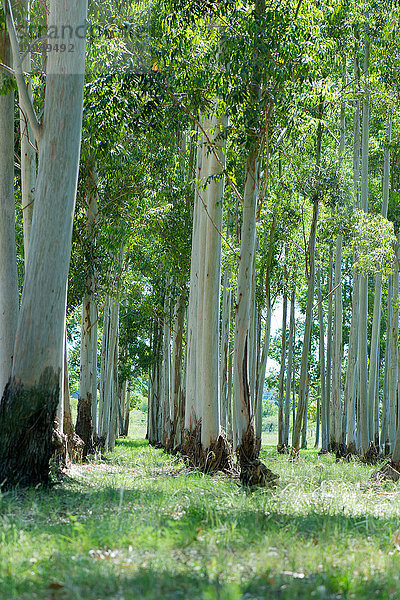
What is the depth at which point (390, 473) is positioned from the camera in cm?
931

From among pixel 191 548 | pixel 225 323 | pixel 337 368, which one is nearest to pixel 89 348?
pixel 225 323

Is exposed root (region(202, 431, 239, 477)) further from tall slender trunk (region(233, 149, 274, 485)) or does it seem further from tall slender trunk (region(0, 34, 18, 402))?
tall slender trunk (region(0, 34, 18, 402))

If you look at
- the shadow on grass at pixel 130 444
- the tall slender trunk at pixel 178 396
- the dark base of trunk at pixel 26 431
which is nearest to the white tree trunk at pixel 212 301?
the dark base of trunk at pixel 26 431

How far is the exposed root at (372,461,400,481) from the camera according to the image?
9.23 metres

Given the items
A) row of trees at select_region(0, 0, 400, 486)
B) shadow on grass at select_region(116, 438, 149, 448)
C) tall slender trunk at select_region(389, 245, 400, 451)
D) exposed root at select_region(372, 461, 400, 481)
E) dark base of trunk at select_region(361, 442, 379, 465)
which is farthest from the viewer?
shadow on grass at select_region(116, 438, 149, 448)

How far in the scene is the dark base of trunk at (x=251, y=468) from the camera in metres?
7.85

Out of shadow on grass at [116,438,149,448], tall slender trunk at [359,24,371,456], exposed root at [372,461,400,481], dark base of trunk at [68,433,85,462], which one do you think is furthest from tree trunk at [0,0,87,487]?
shadow on grass at [116,438,149,448]

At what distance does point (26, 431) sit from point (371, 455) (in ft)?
35.4

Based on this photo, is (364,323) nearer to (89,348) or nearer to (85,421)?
(89,348)

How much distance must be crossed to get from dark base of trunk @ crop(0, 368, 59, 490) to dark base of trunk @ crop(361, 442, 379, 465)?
10.3 m

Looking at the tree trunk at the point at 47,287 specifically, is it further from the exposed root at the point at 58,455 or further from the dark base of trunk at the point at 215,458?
the dark base of trunk at the point at 215,458

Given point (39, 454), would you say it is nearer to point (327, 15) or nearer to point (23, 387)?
point (23, 387)

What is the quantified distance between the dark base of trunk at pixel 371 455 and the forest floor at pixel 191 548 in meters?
8.82

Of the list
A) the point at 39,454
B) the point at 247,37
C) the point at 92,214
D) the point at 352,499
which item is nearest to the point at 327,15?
the point at 247,37
